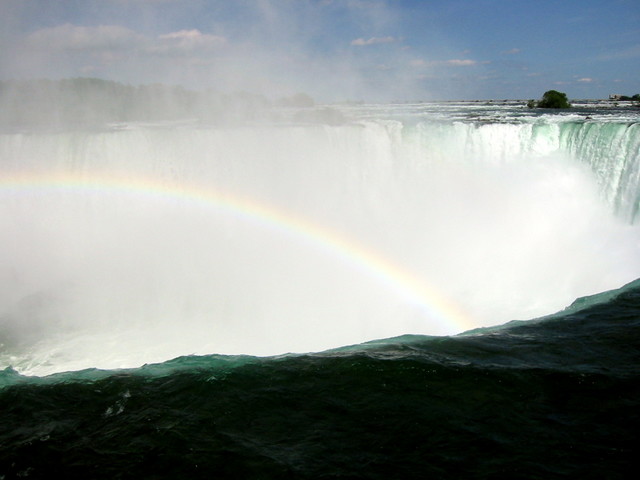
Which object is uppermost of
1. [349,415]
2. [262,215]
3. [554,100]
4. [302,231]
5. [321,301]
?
[554,100]

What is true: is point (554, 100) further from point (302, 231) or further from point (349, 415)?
point (349, 415)

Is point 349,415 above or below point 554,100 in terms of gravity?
below

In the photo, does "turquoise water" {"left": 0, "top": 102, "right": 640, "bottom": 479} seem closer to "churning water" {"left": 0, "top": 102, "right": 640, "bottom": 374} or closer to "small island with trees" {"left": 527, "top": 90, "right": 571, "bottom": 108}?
"churning water" {"left": 0, "top": 102, "right": 640, "bottom": 374}

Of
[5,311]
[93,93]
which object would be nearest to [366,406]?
[5,311]

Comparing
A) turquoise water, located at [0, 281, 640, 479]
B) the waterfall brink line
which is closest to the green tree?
the waterfall brink line

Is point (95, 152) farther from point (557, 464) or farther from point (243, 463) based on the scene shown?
point (557, 464)

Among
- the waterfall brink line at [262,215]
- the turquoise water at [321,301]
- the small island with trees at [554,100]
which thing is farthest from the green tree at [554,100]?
the waterfall brink line at [262,215]

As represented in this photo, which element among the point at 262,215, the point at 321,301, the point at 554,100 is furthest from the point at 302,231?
the point at 554,100
